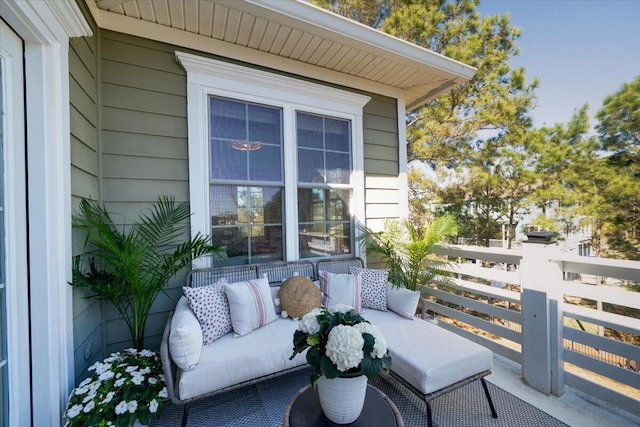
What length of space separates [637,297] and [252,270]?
2.73 metres

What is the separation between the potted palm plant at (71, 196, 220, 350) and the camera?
1.83m

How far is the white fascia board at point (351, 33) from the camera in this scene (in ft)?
6.98

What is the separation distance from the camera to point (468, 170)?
6602mm

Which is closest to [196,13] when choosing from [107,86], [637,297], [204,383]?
[107,86]

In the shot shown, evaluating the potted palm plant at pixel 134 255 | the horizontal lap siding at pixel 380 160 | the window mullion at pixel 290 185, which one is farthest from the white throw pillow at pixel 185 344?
the horizontal lap siding at pixel 380 160

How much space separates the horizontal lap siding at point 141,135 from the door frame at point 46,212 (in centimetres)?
65

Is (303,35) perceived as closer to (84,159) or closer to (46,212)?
(84,159)

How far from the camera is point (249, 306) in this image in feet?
6.97

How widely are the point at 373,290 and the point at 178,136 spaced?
87.2 inches

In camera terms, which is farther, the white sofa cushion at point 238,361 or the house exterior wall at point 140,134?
the house exterior wall at point 140,134

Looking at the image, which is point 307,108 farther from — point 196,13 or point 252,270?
point 252,270

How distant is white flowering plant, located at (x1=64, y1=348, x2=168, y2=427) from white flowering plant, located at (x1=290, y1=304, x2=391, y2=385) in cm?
97

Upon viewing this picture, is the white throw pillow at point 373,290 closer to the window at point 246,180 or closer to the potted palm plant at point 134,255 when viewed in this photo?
the window at point 246,180

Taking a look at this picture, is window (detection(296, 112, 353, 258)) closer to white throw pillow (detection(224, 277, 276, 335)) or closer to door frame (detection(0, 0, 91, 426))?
white throw pillow (detection(224, 277, 276, 335))
